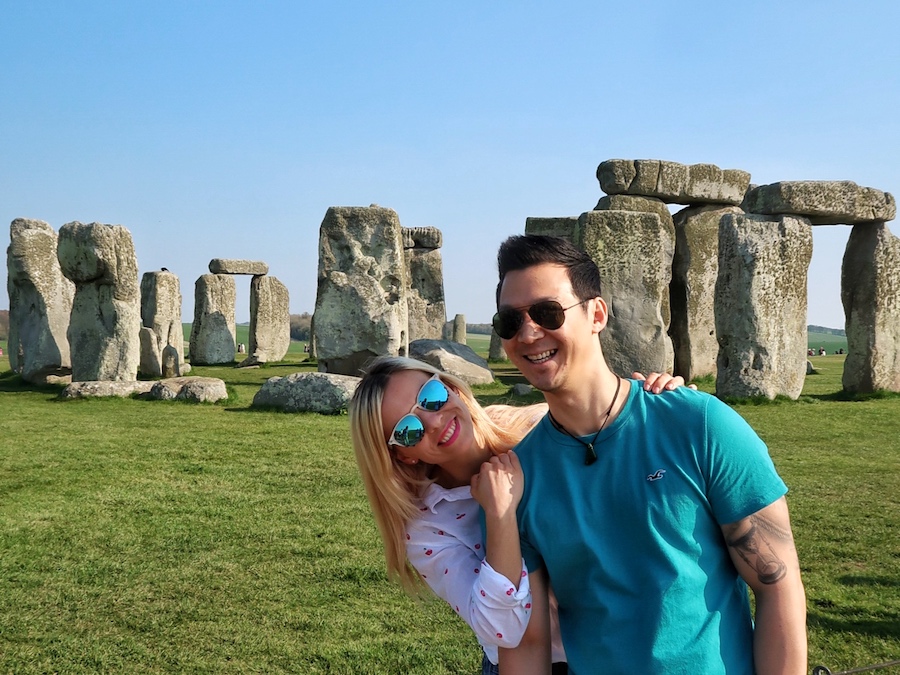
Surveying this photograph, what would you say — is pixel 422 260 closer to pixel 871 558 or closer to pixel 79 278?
pixel 79 278

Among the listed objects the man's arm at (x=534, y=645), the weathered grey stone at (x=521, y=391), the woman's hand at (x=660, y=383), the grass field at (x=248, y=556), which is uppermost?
the woman's hand at (x=660, y=383)

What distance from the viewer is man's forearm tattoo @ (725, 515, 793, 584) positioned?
148cm

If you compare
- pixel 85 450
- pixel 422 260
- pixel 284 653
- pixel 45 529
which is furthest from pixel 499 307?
pixel 422 260

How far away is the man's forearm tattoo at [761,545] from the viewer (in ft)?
4.87

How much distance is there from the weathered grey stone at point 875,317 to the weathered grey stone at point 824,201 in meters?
0.38

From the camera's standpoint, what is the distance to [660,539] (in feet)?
4.91

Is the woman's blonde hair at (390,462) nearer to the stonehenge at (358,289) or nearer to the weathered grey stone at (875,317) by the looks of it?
the stonehenge at (358,289)

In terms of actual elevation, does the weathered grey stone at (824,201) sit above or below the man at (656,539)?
above

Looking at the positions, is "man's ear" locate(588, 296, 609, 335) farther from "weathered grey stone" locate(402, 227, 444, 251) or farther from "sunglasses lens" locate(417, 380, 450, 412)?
"weathered grey stone" locate(402, 227, 444, 251)

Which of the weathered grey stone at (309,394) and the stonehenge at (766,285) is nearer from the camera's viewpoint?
the weathered grey stone at (309,394)

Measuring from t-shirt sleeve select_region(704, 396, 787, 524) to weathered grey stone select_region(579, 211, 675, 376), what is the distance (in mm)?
8753

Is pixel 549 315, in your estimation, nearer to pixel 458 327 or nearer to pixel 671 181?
pixel 671 181

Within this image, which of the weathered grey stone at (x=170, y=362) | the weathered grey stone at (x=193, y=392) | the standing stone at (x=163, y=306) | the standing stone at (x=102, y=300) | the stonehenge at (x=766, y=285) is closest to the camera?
the weathered grey stone at (x=193, y=392)

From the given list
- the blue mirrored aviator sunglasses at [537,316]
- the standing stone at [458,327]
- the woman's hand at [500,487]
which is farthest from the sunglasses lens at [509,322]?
the standing stone at [458,327]
